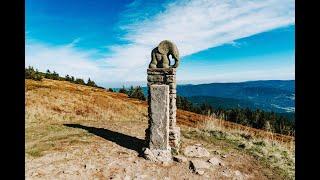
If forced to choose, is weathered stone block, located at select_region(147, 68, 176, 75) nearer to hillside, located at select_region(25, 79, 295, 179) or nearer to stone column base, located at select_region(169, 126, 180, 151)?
stone column base, located at select_region(169, 126, 180, 151)

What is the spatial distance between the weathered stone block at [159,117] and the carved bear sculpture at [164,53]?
0.90 m

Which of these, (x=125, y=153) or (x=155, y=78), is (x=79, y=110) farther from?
(x=155, y=78)

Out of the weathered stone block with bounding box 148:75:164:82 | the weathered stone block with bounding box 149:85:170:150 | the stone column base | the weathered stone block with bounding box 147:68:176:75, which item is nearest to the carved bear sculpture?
the weathered stone block with bounding box 147:68:176:75

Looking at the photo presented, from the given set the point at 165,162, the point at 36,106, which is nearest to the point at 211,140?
the point at 165,162

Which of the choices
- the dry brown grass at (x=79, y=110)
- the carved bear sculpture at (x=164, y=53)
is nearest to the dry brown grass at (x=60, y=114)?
the dry brown grass at (x=79, y=110)

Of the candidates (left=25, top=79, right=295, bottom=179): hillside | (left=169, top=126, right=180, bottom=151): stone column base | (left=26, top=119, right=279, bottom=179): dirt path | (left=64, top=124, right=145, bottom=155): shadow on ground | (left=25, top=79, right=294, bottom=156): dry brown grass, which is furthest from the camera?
(left=25, top=79, right=294, bottom=156): dry brown grass

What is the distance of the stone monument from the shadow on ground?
814 millimetres

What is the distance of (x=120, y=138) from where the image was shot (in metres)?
14.6

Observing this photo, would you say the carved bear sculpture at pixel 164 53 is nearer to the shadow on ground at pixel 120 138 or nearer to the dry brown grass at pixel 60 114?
the shadow on ground at pixel 120 138

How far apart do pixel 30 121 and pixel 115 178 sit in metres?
10.8

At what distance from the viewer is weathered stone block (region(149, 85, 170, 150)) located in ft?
39.1

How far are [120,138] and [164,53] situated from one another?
435cm

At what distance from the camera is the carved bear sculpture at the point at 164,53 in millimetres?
12289
